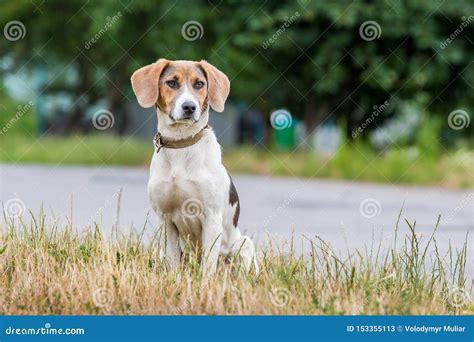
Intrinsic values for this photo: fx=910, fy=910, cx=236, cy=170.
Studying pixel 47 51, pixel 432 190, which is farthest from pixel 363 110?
pixel 47 51

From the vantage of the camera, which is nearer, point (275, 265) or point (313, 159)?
point (275, 265)

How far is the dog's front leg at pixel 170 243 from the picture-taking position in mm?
6289

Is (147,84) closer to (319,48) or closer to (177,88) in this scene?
(177,88)

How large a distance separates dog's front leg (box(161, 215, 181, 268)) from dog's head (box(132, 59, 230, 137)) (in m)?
0.70

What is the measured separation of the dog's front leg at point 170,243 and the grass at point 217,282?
6cm

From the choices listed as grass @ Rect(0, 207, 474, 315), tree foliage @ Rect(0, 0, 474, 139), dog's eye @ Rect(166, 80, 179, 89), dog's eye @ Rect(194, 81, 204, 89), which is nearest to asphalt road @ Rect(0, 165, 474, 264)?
grass @ Rect(0, 207, 474, 315)

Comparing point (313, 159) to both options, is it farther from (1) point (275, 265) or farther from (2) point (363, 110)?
(1) point (275, 265)

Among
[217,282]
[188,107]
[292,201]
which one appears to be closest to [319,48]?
[292,201]

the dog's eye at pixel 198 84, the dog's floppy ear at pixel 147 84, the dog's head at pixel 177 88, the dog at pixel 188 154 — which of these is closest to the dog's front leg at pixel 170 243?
the dog at pixel 188 154

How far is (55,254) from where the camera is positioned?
646cm

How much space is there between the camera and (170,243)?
6.32 m

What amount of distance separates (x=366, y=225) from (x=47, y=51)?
1754cm

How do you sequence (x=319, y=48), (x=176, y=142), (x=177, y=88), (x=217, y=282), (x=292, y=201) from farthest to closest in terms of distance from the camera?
(x=319, y=48) < (x=292, y=201) < (x=176, y=142) < (x=177, y=88) < (x=217, y=282)

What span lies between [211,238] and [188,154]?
0.59 m
